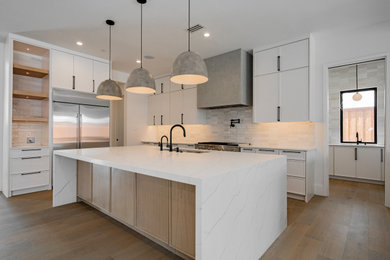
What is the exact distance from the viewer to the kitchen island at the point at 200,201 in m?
1.28

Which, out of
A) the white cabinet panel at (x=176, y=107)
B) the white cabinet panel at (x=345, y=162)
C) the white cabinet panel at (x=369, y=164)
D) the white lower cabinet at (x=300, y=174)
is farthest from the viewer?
the white cabinet panel at (x=176, y=107)

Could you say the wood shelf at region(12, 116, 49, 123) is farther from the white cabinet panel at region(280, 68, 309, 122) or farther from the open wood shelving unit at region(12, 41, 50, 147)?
the white cabinet panel at region(280, 68, 309, 122)

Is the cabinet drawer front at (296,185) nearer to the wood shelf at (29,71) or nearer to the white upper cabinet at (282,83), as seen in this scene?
the white upper cabinet at (282,83)

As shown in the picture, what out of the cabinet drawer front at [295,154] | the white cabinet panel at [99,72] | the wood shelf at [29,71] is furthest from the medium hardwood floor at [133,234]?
the white cabinet panel at [99,72]

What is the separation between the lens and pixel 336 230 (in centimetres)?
232

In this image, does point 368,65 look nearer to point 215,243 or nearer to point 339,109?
point 339,109

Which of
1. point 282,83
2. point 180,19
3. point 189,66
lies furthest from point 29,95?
point 282,83

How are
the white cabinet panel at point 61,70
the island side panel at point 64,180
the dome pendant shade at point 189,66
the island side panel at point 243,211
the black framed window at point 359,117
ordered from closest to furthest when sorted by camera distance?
the island side panel at point 243,211
the dome pendant shade at point 189,66
the island side panel at point 64,180
the white cabinet panel at point 61,70
the black framed window at point 359,117

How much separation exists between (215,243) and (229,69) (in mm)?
3517

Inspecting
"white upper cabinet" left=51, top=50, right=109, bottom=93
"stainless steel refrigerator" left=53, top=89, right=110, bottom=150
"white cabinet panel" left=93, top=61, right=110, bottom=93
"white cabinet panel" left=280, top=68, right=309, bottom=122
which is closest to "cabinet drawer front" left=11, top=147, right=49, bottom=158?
"stainless steel refrigerator" left=53, top=89, right=110, bottom=150

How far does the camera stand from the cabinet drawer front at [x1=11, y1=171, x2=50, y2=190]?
11.5 feet

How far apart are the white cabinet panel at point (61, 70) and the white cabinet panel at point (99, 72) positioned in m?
0.46

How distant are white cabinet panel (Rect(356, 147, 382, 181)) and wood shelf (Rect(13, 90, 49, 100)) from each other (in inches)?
261

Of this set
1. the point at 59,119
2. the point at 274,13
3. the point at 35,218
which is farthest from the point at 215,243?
the point at 59,119
